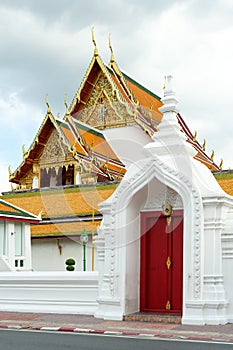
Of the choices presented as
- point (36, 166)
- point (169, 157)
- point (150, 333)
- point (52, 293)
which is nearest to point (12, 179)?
point (36, 166)

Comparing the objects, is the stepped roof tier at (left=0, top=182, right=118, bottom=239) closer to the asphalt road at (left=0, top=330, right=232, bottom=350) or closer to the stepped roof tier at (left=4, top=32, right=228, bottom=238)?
the stepped roof tier at (left=4, top=32, right=228, bottom=238)

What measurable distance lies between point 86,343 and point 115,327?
1.59 metres

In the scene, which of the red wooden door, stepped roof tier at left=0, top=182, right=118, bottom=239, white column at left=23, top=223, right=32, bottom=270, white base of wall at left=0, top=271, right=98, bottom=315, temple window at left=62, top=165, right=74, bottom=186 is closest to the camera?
the red wooden door

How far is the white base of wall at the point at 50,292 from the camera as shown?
12.1 meters

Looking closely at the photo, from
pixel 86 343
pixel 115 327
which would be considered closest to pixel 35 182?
pixel 115 327

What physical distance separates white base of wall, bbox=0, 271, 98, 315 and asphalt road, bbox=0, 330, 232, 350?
2630mm

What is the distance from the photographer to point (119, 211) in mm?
11336

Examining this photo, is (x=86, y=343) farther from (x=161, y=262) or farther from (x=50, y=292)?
(x=50, y=292)

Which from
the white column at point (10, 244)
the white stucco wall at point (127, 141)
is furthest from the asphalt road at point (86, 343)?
the white stucco wall at point (127, 141)

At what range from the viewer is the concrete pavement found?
9047mm

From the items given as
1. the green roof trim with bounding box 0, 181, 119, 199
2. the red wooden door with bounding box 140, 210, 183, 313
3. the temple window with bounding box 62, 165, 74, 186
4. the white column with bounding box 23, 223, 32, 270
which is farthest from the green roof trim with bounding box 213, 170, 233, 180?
the red wooden door with bounding box 140, 210, 183, 313

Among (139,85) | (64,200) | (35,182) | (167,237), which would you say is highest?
(139,85)

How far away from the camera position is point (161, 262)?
37.2 ft

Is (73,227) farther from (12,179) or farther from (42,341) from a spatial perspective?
(42,341)
